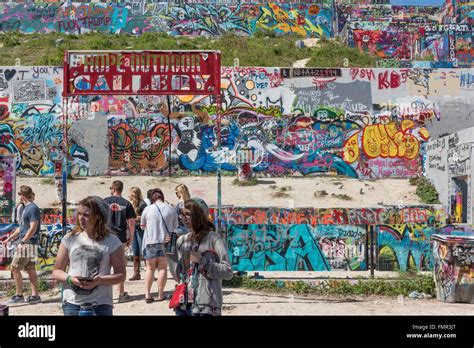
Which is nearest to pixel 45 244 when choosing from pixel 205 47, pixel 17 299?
pixel 17 299

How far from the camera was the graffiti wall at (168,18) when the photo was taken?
3944cm

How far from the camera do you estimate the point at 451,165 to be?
61.5ft

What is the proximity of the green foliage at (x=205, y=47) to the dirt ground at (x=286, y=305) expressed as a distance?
21.5 m

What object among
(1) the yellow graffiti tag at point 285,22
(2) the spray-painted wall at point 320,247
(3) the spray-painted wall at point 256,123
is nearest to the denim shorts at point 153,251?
(2) the spray-painted wall at point 320,247

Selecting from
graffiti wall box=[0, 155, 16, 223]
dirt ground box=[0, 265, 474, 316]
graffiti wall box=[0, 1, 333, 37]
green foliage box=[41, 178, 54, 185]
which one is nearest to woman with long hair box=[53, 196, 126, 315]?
dirt ground box=[0, 265, 474, 316]

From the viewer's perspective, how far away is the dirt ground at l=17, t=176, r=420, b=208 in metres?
20.5

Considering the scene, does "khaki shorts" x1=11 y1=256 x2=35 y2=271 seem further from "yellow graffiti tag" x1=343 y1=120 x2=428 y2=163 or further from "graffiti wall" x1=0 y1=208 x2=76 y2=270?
"yellow graffiti tag" x1=343 y1=120 x2=428 y2=163

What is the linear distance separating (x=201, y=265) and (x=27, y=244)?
4173mm

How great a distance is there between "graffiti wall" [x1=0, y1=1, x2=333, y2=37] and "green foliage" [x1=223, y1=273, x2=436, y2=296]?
103 feet

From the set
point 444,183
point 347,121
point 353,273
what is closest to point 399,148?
point 347,121
